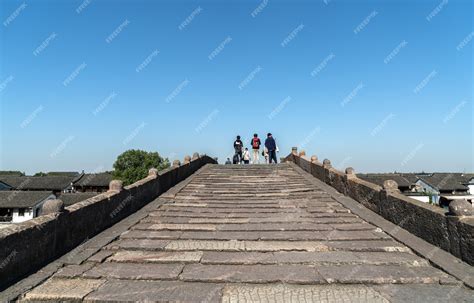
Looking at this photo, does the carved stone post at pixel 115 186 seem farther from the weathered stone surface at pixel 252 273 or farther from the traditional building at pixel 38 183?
the traditional building at pixel 38 183

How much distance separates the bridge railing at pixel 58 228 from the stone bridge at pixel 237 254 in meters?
0.02

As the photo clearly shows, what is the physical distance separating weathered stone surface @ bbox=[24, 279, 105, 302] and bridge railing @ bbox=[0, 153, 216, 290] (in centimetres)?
37

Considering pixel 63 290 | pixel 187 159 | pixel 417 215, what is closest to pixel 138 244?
pixel 63 290

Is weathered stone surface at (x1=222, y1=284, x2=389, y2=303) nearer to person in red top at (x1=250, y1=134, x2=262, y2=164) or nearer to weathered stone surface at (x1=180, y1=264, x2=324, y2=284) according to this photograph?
weathered stone surface at (x1=180, y1=264, x2=324, y2=284)

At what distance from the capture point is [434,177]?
54.5 meters

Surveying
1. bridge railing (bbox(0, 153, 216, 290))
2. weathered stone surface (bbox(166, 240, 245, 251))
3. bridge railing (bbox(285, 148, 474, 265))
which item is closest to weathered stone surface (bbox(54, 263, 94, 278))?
bridge railing (bbox(0, 153, 216, 290))

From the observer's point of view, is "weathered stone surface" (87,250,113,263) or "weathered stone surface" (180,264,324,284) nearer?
"weathered stone surface" (180,264,324,284)

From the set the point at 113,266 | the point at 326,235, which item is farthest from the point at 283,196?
the point at 113,266

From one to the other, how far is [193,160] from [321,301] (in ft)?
33.6

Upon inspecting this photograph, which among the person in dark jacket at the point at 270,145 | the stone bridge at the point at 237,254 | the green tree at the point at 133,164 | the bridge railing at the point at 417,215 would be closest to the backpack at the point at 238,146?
the person in dark jacket at the point at 270,145

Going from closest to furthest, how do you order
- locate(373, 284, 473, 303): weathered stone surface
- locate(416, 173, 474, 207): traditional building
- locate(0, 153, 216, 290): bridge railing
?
locate(373, 284, 473, 303): weathered stone surface, locate(0, 153, 216, 290): bridge railing, locate(416, 173, 474, 207): traditional building

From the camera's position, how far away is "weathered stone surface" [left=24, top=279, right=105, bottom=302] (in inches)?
122

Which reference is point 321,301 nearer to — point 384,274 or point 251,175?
point 384,274

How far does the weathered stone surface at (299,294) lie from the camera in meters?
3.07
